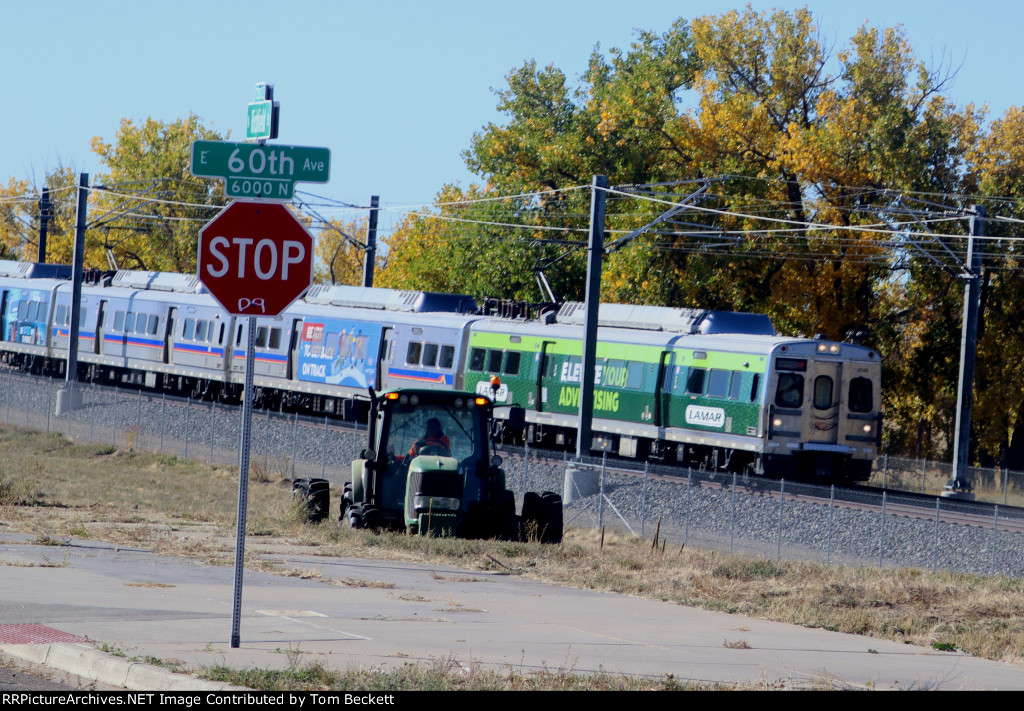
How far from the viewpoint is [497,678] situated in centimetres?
899

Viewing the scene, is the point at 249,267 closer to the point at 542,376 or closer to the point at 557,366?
the point at 557,366

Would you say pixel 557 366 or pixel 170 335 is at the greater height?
pixel 170 335

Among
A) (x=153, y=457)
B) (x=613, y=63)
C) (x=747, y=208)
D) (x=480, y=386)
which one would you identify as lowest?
(x=153, y=457)

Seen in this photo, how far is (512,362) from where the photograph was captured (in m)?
36.6

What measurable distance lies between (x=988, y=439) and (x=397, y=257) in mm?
48684

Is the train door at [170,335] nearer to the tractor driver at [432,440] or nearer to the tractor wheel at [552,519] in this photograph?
the tractor wheel at [552,519]

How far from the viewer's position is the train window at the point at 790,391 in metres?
30.2

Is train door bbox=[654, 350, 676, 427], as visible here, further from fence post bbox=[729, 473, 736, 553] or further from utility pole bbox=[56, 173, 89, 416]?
utility pole bbox=[56, 173, 89, 416]

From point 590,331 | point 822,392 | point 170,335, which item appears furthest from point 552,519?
point 170,335

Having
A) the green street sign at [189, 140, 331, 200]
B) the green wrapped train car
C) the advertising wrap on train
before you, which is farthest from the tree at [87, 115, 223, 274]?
the green street sign at [189, 140, 331, 200]

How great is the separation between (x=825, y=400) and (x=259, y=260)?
75.0ft
